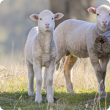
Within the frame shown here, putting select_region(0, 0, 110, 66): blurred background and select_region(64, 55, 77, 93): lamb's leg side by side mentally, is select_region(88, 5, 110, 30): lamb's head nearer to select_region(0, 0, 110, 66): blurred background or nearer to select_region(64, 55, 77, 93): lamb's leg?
select_region(64, 55, 77, 93): lamb's leg

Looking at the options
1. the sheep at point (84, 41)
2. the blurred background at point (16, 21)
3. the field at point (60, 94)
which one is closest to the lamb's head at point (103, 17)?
the sheep at point (84, 41)

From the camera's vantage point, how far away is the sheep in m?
6.44

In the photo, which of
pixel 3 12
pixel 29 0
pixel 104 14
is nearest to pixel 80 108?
pixel 104 14

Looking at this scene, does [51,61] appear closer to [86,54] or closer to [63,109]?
[63,109]

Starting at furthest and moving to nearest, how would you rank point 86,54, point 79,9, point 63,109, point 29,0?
point 29,0, point 79,9, point 86,54, point 63,109

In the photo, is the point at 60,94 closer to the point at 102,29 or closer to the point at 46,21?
the point at 102,29

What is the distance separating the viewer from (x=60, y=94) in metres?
6.48

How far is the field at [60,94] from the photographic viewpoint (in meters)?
5.03

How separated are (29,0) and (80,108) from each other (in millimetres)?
45653

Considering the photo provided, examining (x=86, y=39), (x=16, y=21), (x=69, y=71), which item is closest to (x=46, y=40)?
(x=86, y=39)

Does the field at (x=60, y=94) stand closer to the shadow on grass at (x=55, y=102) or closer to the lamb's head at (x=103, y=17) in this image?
the shadow on grass at (x=55, y=102)

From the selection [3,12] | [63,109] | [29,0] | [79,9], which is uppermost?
[29,0]

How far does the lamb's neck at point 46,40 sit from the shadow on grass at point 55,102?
109 centimetres

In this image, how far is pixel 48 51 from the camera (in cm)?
560
